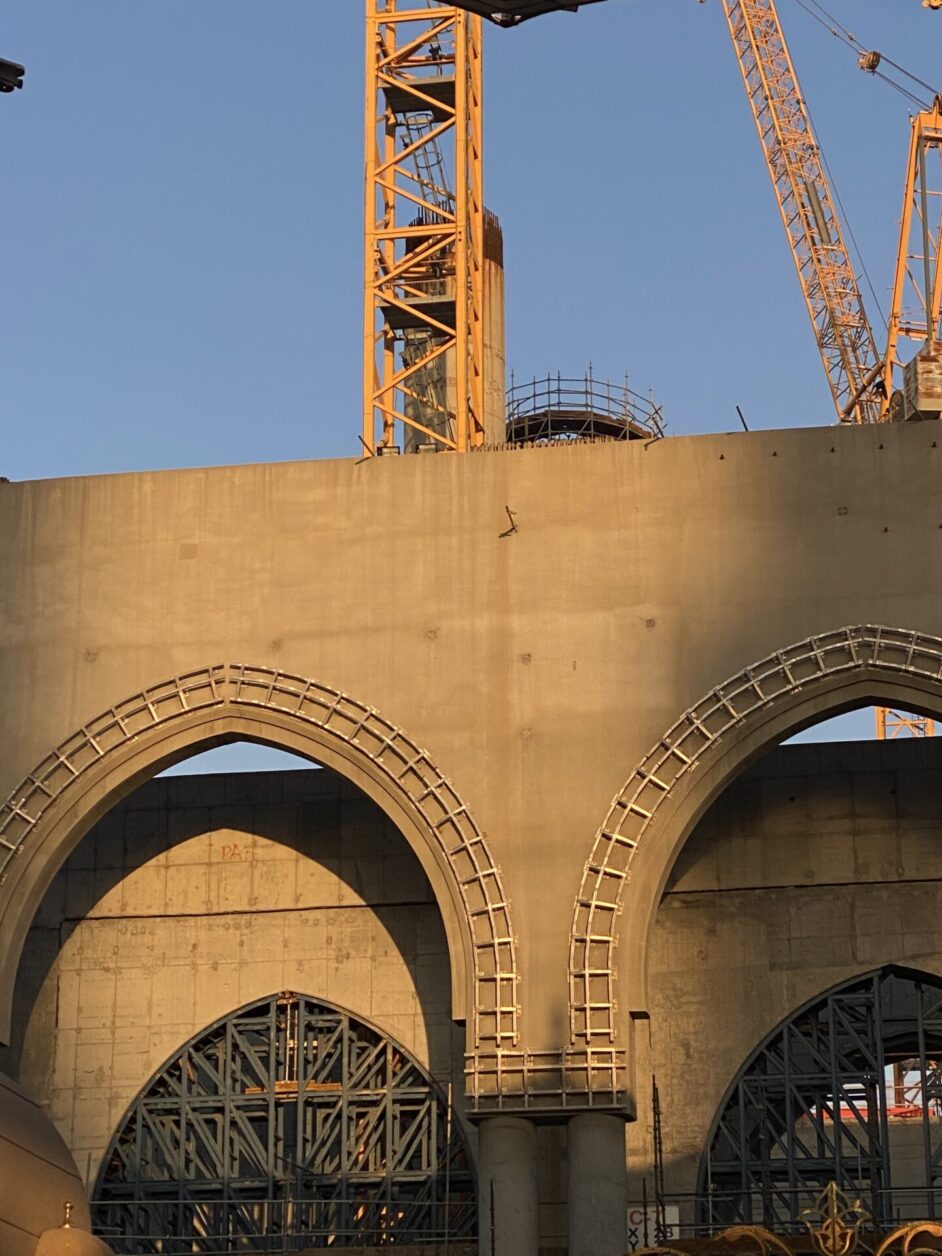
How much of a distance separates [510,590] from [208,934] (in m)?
8.64

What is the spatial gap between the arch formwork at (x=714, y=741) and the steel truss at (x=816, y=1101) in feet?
15.6

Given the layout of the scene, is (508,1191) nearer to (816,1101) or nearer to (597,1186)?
(597,1186)

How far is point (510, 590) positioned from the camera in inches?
1569

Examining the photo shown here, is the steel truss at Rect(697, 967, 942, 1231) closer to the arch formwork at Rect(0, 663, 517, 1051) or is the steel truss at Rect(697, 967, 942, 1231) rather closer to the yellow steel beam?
the arch formwork at Rect(0, 663, 517, 1051)

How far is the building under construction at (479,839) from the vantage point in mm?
38438

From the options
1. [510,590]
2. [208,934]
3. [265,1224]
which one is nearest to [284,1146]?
[265,1224]

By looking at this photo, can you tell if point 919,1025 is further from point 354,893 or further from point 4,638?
point 4,638

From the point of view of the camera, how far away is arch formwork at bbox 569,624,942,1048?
3812cm

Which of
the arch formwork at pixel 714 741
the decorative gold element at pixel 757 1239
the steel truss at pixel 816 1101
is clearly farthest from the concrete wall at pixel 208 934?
the decorative gold element at pixel 757 1239

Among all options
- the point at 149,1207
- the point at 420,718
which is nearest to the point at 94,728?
the point at 420,718

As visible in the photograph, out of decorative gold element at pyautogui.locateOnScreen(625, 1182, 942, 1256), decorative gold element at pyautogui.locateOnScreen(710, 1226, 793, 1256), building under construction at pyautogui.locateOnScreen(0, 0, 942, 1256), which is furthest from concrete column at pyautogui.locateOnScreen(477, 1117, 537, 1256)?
decorative gold element at pyautogui.locateOnScreen(710, 1226, 793, 1256)

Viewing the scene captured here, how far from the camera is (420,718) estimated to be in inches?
1554

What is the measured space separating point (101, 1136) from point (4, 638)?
8320 mm

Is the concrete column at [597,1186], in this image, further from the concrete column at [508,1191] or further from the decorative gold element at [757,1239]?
the decorative gold element at [757,1239]
